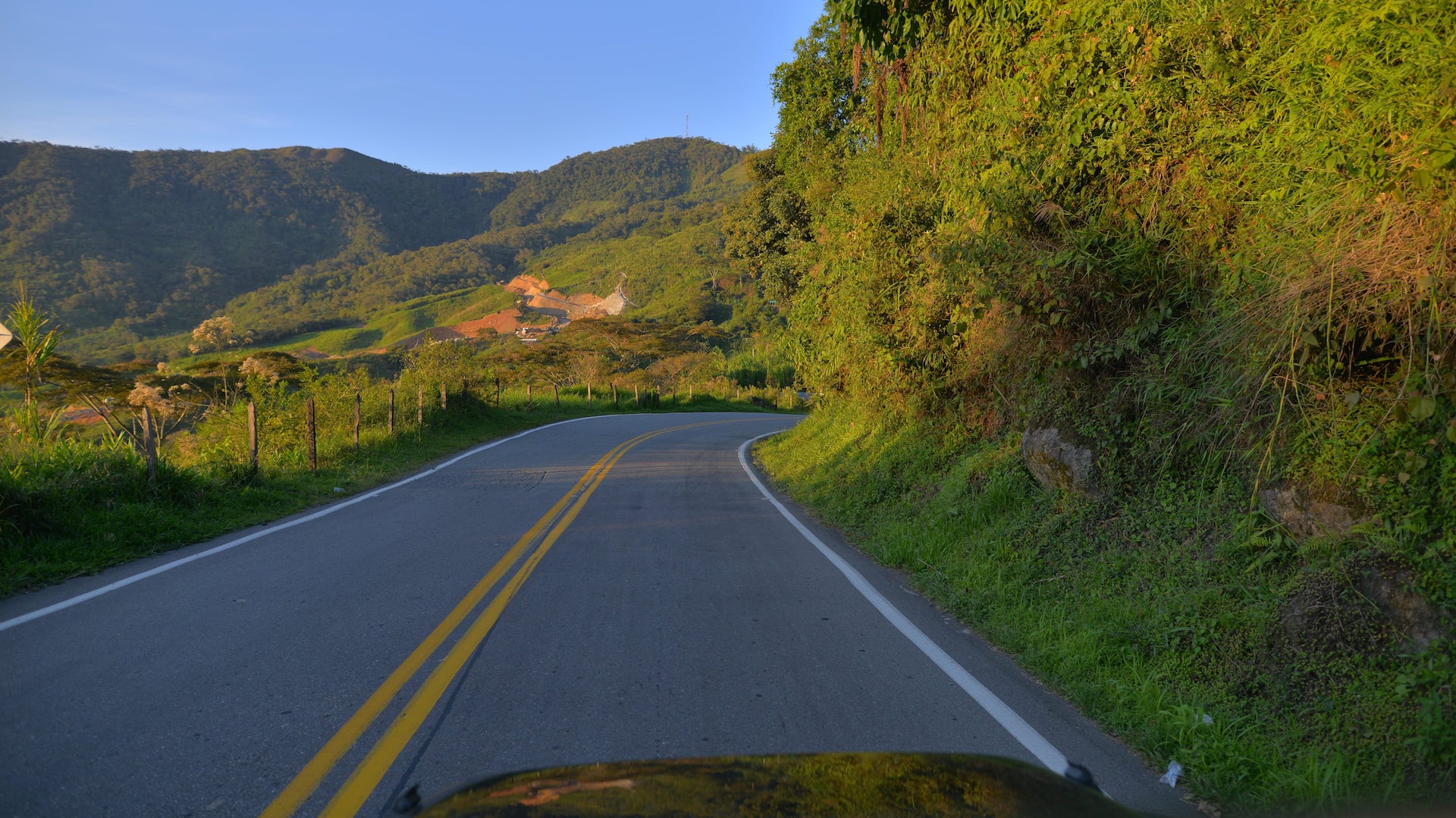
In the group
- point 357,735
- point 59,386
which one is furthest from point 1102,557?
point 59,386

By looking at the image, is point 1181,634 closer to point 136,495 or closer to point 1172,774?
point 1172,774

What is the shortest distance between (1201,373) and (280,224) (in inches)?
6011

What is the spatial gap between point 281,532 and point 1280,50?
10121mm

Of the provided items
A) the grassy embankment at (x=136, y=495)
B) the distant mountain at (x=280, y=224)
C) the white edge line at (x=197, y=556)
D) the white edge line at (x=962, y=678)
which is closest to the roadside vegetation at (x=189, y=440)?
the grassy embankment at (x=136, y=495)

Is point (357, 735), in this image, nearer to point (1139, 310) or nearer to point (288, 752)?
point (288, 752)

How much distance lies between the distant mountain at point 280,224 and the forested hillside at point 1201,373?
77755 millimetres

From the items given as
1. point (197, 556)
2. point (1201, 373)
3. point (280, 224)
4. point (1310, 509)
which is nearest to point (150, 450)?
point (197, 556)

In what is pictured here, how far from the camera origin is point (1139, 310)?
6738mm

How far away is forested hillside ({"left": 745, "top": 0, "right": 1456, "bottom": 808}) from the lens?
3.72 m

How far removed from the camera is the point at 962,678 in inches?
182

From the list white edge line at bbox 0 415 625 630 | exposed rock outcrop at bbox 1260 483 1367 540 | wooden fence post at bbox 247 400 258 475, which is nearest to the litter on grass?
exposed rock outcrop at bbox 1260 483 1367 540

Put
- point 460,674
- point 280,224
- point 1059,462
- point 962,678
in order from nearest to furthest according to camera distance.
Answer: point 460,674 < point 962,678 < point 1059,462 < point 280,224

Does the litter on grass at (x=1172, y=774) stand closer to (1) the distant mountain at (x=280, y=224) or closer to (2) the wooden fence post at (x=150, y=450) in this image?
(2) the wooden fence post at (x=150, y=450)

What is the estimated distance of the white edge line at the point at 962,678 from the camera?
3.66 meters
